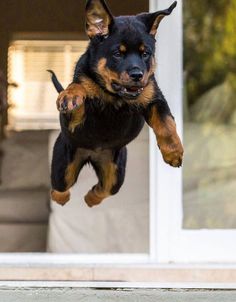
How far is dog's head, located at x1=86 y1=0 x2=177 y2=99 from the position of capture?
1.45 meters

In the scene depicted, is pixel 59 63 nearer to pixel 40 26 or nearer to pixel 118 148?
pixel 40 26

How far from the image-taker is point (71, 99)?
1482 millimetres

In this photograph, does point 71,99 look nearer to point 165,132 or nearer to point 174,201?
point 165,132

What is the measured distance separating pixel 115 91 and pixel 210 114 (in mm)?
3547

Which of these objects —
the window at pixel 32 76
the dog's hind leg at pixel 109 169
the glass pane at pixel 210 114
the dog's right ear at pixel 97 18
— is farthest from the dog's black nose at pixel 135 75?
the window at pixel 32 76

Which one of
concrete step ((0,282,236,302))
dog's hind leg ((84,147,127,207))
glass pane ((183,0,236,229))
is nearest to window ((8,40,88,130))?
glass pane ((183,0,236,229))

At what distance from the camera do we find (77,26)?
6340mm

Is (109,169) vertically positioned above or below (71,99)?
below

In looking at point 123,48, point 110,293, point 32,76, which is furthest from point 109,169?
point 32,76

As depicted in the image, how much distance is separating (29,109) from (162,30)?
2.25 meters

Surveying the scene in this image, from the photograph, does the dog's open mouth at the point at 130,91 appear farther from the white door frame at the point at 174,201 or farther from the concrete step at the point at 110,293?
the white door frame at the point at 174,201

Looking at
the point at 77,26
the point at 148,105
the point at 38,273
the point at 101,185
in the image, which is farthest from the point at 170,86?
the point at 148,105

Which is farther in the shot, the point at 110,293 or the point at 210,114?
the point at 210,114

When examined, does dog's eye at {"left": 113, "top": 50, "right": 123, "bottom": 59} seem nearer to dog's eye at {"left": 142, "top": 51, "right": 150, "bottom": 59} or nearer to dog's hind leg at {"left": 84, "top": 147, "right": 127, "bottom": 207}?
dog's eye at {"left": 142, "top": 51, "right": 150, "bottom": 59}
